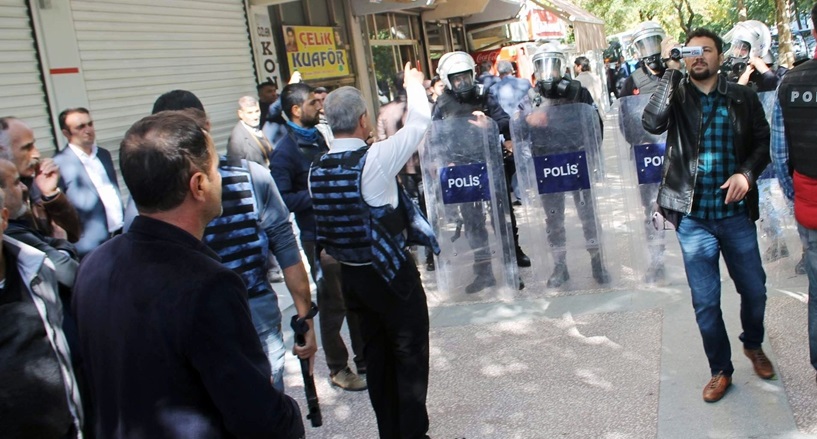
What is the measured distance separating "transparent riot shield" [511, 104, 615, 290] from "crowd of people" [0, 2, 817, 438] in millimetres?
18

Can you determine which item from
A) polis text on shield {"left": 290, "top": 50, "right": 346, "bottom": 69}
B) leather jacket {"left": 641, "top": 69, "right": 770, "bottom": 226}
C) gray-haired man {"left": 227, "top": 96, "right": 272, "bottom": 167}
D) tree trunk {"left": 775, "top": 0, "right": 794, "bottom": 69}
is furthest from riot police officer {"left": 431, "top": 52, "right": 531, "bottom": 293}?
tree trunk {"left": 775, "top": 0, "right": 794, "bottom": 69}

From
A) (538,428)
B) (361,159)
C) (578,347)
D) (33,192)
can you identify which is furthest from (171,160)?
(578,347)

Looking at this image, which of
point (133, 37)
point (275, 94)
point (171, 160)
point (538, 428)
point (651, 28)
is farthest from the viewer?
point (275, 94)

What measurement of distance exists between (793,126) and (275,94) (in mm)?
6730

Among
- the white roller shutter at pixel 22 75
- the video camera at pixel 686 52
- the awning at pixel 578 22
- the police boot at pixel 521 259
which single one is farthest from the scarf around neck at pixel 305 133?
the awning at pixel 578 22

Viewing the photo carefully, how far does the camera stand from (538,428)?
13.3ft

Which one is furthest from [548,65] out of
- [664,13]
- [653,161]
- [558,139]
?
[664,13]

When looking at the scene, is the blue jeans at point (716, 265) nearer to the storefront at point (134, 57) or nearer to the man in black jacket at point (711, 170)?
the man in black jacket at point (711, 170)

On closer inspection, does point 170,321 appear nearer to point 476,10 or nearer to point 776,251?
point 776,251

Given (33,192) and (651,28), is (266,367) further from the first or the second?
(651,28)

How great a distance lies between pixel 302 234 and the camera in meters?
5.04

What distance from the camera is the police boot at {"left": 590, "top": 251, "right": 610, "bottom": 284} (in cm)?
631

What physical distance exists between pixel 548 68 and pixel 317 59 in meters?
6.05

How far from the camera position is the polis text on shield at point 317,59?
11102 millimetres
